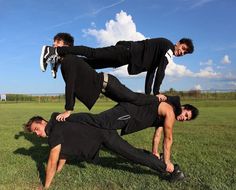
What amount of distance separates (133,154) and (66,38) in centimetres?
236

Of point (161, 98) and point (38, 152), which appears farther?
point (38, 152)

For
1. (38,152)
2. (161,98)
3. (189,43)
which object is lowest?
(38,152)

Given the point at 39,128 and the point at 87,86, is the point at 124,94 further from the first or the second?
the point at 39,128

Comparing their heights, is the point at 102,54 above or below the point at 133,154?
above

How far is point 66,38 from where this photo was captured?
7.17 m

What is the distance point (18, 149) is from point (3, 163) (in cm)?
198

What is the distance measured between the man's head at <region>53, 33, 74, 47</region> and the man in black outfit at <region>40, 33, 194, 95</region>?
1.18ft

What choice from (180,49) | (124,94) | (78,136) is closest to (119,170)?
(78,136)

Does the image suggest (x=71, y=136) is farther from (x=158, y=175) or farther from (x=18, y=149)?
(x=18, y=149)

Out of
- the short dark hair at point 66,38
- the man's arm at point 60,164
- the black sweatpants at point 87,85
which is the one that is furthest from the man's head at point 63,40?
the man's arm at point 60,164

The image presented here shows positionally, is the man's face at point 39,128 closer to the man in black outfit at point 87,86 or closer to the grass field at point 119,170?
the man in black outfit at point 87,86

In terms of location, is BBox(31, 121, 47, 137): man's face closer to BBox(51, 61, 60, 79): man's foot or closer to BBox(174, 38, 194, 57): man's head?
BBox(51, 61, 60, 79): man's foot

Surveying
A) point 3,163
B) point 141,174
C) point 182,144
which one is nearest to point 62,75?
point 141,174

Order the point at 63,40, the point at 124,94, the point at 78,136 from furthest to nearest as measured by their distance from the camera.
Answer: the point at 63,40 → the point at 124,94 → the point at 78,136
